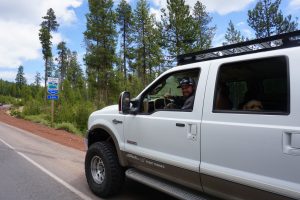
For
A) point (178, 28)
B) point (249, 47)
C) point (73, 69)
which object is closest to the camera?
point (249, 47)

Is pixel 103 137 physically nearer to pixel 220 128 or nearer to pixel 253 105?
pixel 220 128

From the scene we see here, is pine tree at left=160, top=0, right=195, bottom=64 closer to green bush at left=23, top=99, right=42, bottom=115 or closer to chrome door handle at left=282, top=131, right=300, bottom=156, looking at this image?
green bush at left=23, top=99, right=42, bottom=115

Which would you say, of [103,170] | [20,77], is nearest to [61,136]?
[103,170]

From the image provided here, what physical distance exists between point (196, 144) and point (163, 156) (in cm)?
68

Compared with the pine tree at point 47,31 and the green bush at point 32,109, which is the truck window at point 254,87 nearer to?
the green bush at point 32,109

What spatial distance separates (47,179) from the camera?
24.5ft

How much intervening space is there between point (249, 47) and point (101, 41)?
34991mm

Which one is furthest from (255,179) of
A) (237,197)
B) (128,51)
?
(128,51)

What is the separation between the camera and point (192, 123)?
4316mm

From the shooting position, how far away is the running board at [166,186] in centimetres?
445

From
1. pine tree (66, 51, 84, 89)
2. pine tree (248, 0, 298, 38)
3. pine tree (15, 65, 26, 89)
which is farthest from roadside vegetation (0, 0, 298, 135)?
pine tree (15, 65, 26, 89)

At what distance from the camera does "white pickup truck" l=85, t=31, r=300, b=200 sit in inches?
135

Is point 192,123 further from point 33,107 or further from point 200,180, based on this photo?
point 33,107

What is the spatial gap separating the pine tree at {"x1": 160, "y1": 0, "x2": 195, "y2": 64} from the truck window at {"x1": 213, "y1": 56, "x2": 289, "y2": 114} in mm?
26193
